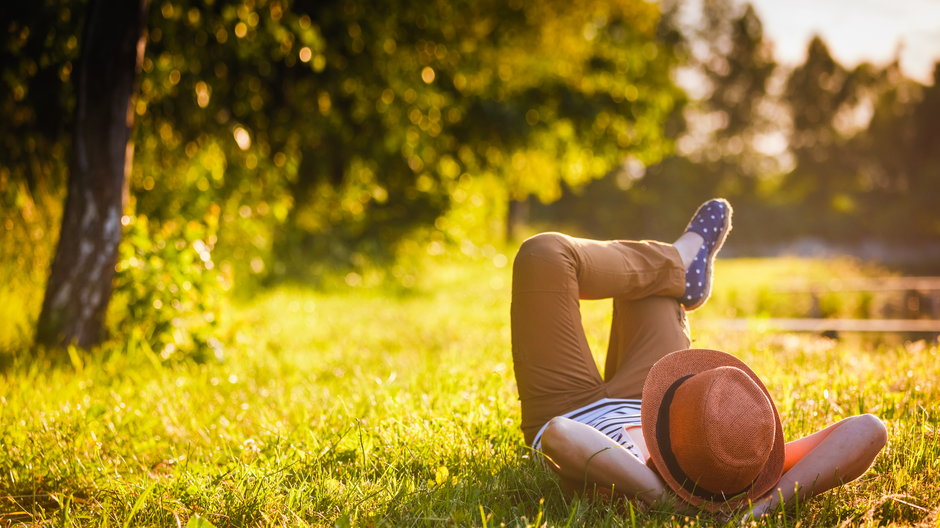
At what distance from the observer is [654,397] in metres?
2.40

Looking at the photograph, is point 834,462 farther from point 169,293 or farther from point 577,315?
point 169,293

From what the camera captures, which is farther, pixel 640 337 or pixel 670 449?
pixel 640 337

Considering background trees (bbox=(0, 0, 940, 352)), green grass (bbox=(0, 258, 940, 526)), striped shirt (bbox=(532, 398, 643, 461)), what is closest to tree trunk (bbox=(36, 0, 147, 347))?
background trees (bbox=(0, 0, 940, 352))

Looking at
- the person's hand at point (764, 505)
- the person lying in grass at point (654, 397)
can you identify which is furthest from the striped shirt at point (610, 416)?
the person's hand at point (764, 505)

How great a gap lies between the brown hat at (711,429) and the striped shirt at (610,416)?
0.91 ft

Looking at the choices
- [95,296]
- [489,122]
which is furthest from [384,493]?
[489,122]

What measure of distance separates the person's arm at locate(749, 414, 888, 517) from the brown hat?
5 cm

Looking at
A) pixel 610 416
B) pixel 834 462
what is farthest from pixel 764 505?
pixel 610 416

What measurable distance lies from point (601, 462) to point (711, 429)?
0.39 meters

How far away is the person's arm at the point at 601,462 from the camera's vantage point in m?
2.40

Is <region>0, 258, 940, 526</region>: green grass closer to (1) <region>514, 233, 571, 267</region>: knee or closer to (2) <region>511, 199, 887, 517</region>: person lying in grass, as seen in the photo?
(2) <region>511, 199, 887, 517</region>: person lying in grass

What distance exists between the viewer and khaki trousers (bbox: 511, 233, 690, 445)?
9.35ft

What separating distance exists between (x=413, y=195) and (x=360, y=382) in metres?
8.79

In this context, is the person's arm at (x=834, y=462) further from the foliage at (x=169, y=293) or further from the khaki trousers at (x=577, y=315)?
the foliage at (x=169, y=293)
